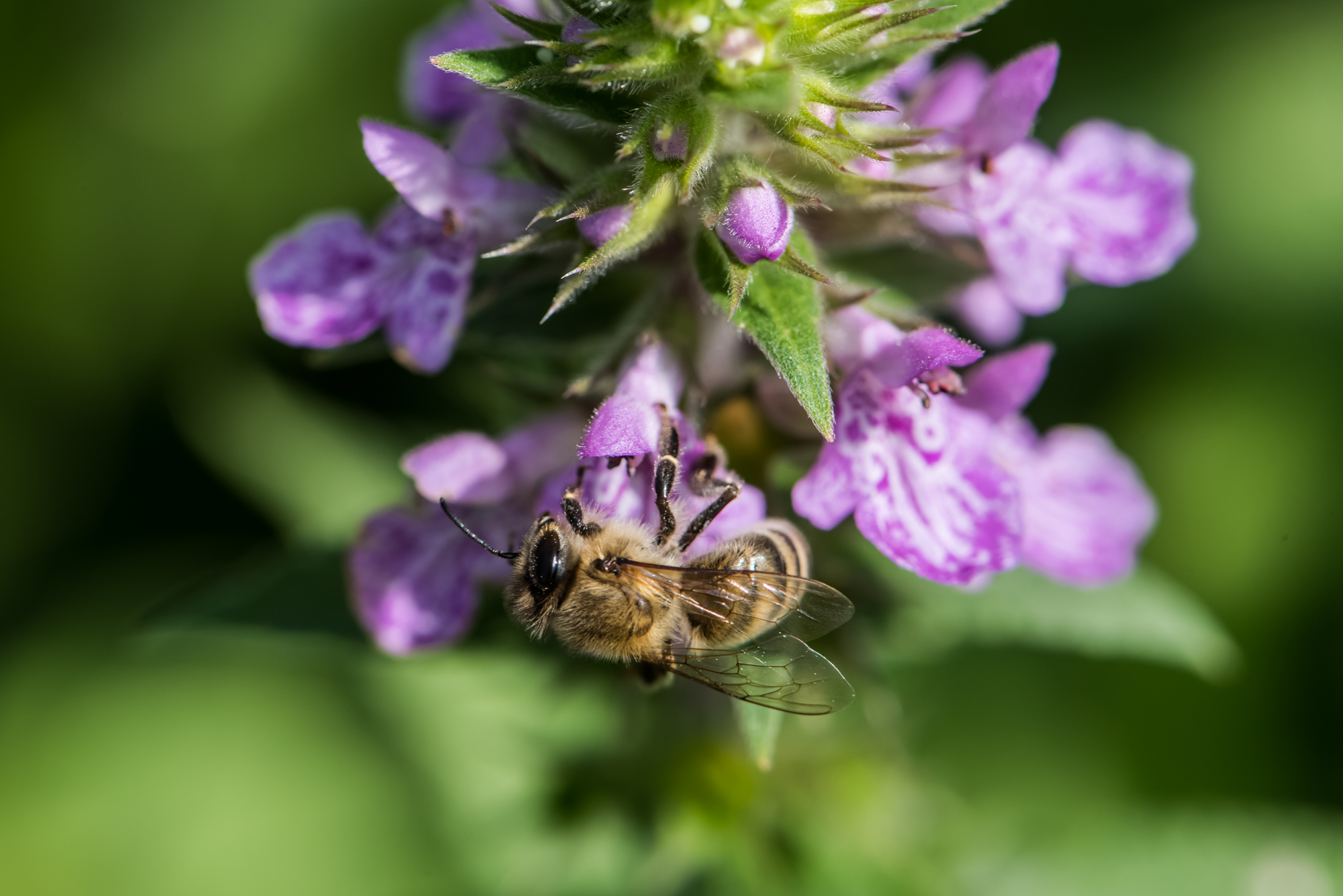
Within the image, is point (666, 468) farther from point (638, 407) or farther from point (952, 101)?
point (952, 101)

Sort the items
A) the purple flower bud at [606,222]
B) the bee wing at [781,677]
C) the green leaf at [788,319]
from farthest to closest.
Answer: the bee wing at [781,677] < the purple flower bud at [606,222] < the green leaf at [788,319]

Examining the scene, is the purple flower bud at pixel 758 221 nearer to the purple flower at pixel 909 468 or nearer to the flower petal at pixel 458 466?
the purple flower at pixel 909 468

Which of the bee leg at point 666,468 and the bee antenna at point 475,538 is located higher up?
the bee leg at point 666,468

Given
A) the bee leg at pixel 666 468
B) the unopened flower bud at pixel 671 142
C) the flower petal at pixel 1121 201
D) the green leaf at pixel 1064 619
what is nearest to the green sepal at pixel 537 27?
the unopened flower bud at pixel 671 142

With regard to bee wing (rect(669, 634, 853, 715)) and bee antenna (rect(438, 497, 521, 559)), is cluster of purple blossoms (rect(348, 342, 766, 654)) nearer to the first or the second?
bee antenna (rect(438, 497, 521, 559))

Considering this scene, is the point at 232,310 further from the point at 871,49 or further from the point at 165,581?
the point at 871,49

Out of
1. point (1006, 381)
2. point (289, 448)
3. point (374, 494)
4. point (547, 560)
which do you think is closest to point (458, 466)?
point (547, 560)

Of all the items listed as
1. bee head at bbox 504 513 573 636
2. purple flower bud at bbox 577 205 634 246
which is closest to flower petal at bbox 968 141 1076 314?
purple flower bud at bbox 577 205 634 246

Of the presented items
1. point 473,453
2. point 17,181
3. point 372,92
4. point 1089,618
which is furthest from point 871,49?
point 17,181
